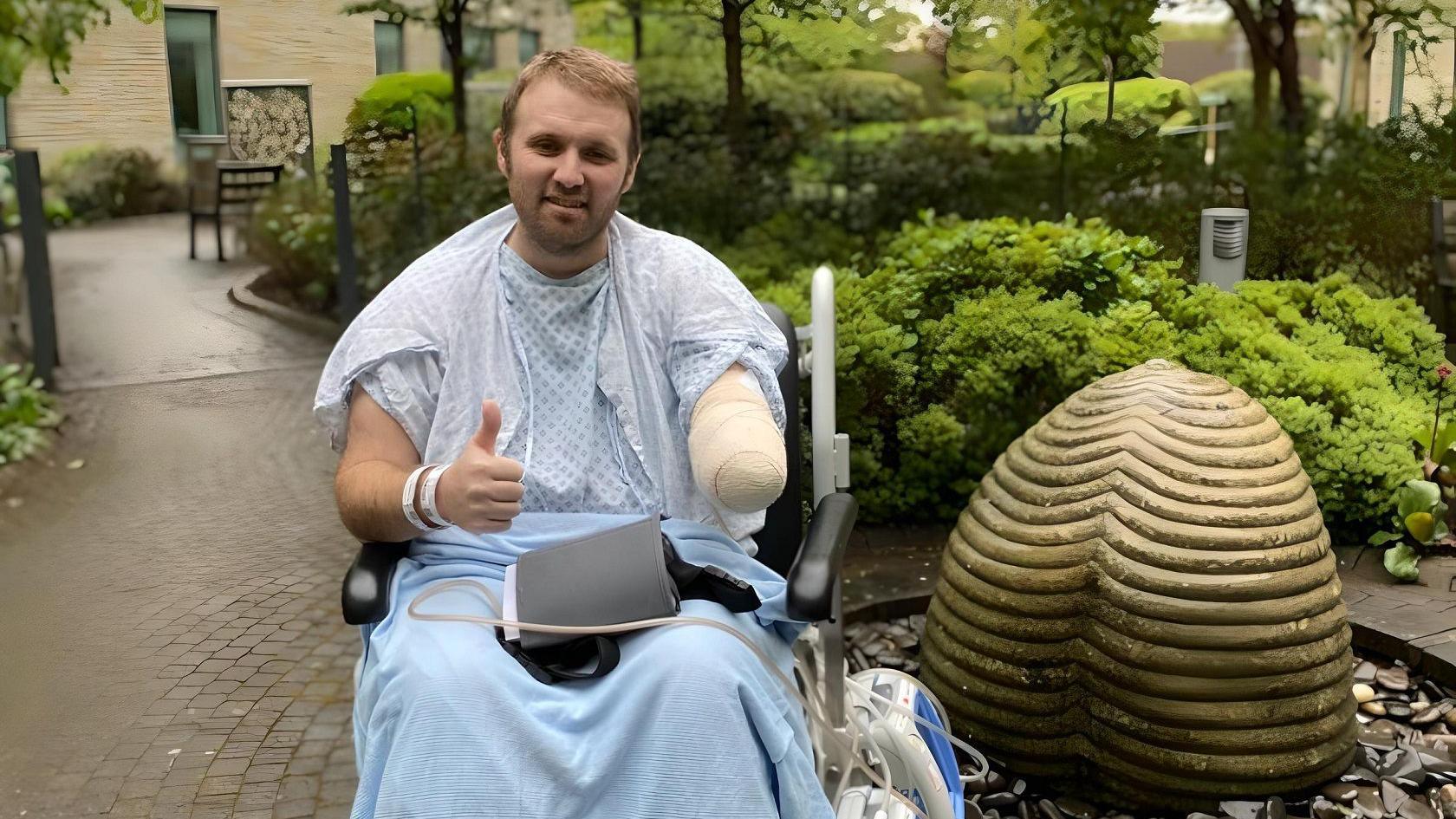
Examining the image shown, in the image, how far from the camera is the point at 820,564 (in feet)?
7.00

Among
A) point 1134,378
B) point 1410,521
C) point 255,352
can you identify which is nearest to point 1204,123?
point 1410,521

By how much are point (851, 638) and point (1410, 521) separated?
67.4 inches

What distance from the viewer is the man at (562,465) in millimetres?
1963

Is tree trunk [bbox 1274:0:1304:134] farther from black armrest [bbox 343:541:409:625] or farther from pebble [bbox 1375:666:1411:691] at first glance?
black armrest [bbox 343:541:409:625]

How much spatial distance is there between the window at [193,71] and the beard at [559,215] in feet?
5.04

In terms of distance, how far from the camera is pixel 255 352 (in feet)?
12.5

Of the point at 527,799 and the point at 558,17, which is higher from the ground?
the point at 558,17

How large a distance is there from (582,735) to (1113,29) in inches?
139

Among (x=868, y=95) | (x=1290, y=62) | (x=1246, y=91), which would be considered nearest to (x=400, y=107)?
(x=868, y=95)

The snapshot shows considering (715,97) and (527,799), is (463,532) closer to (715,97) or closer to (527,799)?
(527,799)

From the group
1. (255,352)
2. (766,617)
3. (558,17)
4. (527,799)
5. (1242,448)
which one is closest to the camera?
(527,799)

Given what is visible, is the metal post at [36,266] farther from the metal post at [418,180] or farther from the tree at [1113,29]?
the tree at [1113,29]

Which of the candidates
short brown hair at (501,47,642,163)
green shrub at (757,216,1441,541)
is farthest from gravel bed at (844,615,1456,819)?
short brown hair at (501,47,642,163)

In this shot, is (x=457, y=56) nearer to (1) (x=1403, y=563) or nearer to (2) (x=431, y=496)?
(2) (x=431, y=496)
